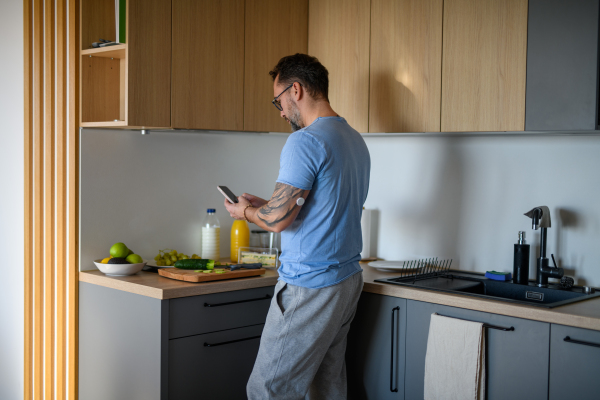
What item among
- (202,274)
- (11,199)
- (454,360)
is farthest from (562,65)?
(11,199)

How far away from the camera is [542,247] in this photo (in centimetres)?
229

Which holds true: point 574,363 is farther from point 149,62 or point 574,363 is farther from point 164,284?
point 149,62

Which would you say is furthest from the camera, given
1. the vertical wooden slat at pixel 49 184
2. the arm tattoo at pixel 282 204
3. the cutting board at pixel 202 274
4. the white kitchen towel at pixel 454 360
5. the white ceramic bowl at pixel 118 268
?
the vertical wooden slat at pixel 49 184

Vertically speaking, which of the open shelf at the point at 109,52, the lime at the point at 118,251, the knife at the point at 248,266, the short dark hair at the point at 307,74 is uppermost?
the open shelf at the point at 109,52

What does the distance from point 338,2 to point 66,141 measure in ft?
4.63

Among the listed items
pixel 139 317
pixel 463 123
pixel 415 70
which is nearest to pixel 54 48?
pixel 139 317

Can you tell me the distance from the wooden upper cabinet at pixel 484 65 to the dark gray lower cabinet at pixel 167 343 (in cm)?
110

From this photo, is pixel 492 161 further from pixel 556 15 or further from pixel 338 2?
pixel 338 2

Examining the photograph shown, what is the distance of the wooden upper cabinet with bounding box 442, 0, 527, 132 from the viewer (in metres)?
2.17

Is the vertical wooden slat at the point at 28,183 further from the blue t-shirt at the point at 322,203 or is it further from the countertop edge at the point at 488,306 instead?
the countertop edge at the point at 488,306

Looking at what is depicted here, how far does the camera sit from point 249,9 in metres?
2.68

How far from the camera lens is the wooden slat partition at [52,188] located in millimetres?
2400

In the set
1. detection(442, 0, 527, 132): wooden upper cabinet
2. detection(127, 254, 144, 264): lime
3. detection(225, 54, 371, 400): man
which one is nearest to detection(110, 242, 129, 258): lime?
detection(127, 254, 144, 264): lime

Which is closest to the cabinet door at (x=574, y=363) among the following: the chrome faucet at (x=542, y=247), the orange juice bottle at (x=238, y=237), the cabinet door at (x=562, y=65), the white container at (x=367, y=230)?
the chrome faucet at (x=542, y=247)
